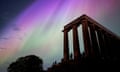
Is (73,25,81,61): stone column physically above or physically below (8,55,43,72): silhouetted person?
above

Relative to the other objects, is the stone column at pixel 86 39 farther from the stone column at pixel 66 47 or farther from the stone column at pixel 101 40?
the stone column at pixel 101 40

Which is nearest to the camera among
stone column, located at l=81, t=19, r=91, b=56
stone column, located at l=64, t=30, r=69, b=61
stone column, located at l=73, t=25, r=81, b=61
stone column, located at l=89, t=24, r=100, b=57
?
stone column, located at l=81, t=19, r=91, b=56

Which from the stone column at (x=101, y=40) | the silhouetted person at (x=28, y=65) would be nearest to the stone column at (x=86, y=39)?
the stone column at (x=101, y=40)

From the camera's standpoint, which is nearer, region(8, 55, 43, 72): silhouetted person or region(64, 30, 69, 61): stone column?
region(64, 30, 69, 61): stone column

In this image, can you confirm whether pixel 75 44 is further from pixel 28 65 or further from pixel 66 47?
pixel 28 65

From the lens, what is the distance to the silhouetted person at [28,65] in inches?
1401

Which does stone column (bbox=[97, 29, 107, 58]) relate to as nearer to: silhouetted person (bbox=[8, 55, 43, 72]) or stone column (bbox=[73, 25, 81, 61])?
stone column (bbox=[73, 25, 81, 61])

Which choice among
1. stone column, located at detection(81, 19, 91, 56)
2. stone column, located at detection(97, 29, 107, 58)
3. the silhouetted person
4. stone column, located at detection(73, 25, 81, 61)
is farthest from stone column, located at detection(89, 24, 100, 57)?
the silhouetted person

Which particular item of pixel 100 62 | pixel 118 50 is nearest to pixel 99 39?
pixel 118 50

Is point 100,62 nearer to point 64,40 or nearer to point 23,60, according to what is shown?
point 64,40

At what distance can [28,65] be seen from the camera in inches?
1426

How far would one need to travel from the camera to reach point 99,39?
29.6m

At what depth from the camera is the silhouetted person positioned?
117 feet

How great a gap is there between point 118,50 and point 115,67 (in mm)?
20413
